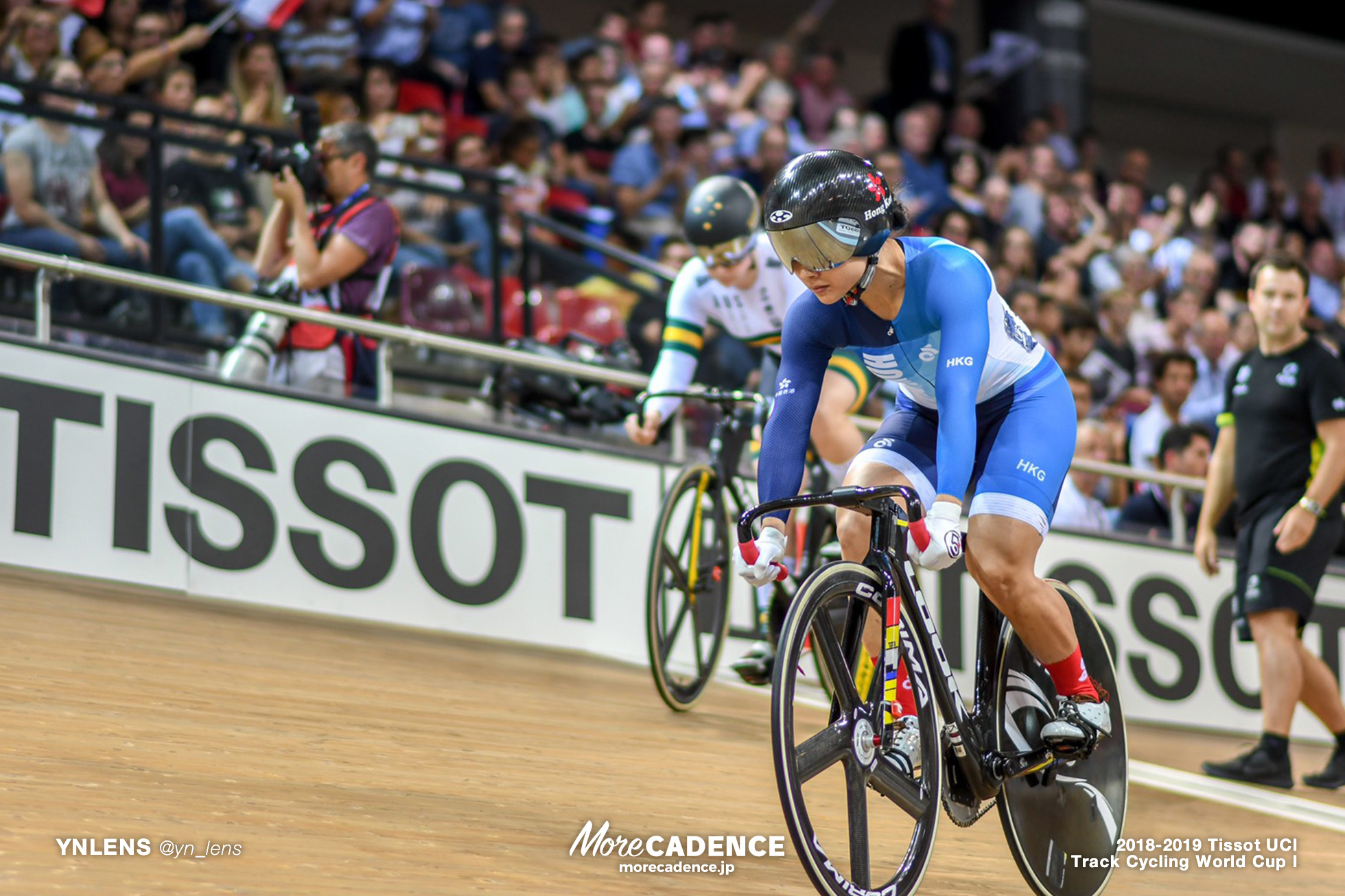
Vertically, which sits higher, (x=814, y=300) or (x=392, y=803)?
(x=814, y=300)

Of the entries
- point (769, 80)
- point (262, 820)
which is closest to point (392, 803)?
point (262, 820)

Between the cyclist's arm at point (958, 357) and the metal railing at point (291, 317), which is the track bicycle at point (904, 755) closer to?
the cyclist's arm at point (958, 357)

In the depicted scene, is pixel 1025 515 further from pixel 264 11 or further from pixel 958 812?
pixel 264 11

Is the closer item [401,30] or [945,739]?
[945,739]

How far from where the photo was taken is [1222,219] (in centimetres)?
1466

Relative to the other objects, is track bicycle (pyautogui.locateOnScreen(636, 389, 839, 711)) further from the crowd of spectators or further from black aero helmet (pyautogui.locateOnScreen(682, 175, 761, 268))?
the crowd of spectators

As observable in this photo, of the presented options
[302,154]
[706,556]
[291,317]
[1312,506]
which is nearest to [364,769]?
[706,556]

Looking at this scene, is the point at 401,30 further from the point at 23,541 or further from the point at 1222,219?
the point at 1222,219

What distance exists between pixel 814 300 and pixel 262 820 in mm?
1634

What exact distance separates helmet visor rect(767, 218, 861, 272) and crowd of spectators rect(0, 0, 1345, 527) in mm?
4064

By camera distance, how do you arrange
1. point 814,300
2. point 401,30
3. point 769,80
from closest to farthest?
1. point 814,300
2. point 401,30
3. point 769,80

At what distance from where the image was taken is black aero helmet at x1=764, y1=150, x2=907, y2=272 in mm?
3303

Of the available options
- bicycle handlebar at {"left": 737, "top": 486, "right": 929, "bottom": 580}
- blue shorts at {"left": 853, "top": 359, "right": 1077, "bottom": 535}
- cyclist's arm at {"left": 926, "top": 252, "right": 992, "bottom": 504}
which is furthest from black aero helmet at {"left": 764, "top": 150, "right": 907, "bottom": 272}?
blue shorts at {"left": 853, "top": 359, "right": 1077, "bottom": 535}

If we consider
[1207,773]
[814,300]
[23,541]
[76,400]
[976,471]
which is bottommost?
[1207,773]
